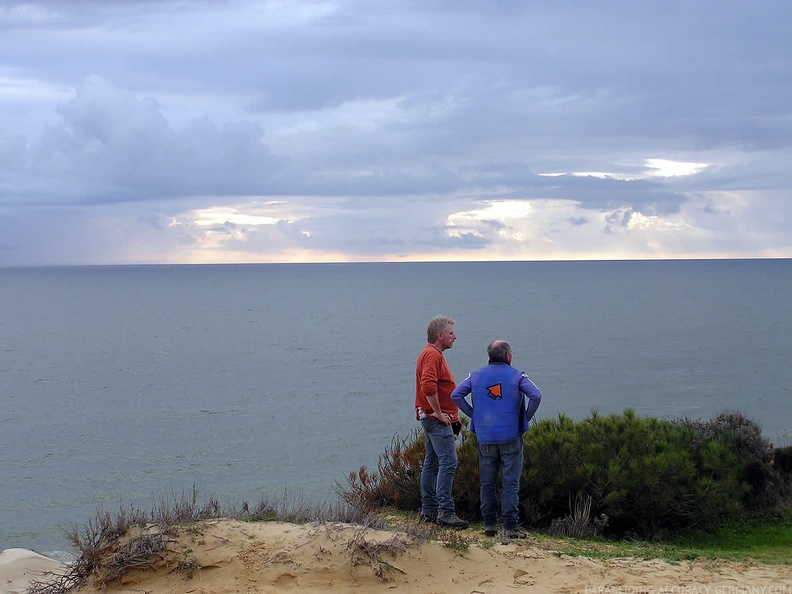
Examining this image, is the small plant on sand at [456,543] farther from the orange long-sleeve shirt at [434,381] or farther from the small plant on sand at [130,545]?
the orange long-sleeve shirt at [434,381]

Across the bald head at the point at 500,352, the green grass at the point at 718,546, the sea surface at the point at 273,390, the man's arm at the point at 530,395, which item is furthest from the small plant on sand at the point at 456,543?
the sea surface at the point at 273,390

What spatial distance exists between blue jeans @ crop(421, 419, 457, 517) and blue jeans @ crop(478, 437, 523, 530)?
13.2 inches

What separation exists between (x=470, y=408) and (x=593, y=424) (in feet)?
11.1

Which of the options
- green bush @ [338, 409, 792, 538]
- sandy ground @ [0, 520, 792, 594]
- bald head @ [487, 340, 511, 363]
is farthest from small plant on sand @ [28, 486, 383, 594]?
green bush @ [338, 409, 792, 538]

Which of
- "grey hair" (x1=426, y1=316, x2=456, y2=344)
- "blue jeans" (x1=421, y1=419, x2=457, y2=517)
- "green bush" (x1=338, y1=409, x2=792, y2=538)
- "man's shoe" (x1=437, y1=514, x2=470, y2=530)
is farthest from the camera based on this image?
"green bush" (x1=338, y1=409, x2=792, y2=538)

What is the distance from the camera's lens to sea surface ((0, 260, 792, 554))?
18375 mm

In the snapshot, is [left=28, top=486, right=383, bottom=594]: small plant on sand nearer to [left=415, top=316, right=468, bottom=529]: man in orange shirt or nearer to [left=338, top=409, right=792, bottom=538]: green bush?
[left=415, top=316, right=468, bottom=529]: man in orange shirt

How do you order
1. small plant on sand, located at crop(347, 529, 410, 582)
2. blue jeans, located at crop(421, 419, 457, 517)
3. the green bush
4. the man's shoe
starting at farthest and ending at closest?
the green bush, the man's shoe, blue jeans, located at crop(421, 419, 457, 517), small plant on sand, located at crop(347, 529, 410, 582)

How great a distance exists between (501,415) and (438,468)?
1.16 meters

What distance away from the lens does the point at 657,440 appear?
1029 centimetres

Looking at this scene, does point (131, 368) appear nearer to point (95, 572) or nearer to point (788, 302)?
point (95, 572)

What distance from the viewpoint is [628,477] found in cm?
985

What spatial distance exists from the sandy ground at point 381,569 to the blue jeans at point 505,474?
19.8 inches

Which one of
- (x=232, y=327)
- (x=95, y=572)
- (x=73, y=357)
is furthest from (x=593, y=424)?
(x=232, y=327)
